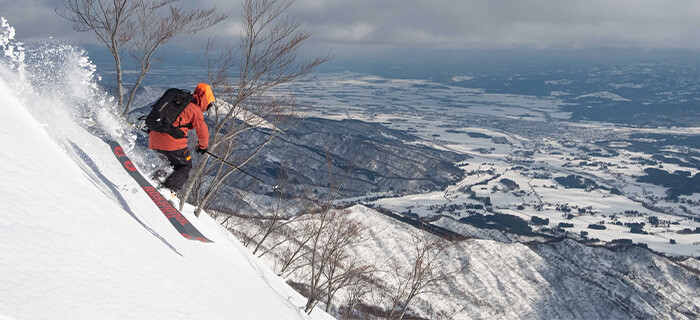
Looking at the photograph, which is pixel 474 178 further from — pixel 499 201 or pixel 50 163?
pixel 50 163

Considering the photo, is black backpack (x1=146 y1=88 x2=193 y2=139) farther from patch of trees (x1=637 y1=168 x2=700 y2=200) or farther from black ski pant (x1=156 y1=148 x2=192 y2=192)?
patch of trees (x1=637 y1=168 x2=700 y2=200)

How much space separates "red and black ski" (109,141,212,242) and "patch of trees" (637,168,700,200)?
18337cm

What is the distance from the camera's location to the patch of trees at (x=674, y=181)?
6186 inches

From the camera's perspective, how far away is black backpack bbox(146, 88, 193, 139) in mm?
9055

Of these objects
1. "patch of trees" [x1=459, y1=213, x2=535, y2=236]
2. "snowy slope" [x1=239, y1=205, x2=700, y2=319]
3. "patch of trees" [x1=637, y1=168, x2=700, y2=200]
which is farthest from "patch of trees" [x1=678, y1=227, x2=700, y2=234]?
"snowy slope" [x1=239, y1=205, x2=700, y2=319]

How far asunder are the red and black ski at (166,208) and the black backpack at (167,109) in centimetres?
193

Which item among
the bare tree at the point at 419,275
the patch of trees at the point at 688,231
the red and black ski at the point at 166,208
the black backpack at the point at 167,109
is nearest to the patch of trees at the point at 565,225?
the patch of trees at the point at 688,231

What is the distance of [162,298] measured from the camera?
194 inches

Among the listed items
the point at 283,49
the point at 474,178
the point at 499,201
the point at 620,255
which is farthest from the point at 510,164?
the point at 283,49

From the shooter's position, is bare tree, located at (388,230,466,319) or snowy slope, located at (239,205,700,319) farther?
snowy slope, located at (239,205,700,319)

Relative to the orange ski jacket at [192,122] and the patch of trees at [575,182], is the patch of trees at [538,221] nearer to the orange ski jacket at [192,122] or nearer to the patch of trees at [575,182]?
the patch of trees at [575,182]

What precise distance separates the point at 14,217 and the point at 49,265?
2.67 feet

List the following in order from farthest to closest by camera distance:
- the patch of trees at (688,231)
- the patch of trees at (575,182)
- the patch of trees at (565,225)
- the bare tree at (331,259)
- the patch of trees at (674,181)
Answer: the patch of trees at (674,181) → the patch of trees at (575,182) → the patch of trees at (688,231) → the patch of trees at (565,225) → the bare tree at (331,259)

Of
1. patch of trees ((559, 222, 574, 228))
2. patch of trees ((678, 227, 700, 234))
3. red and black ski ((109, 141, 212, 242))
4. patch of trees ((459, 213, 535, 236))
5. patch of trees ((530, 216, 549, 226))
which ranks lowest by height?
patch of trees ((678, 227, 700, 234))
